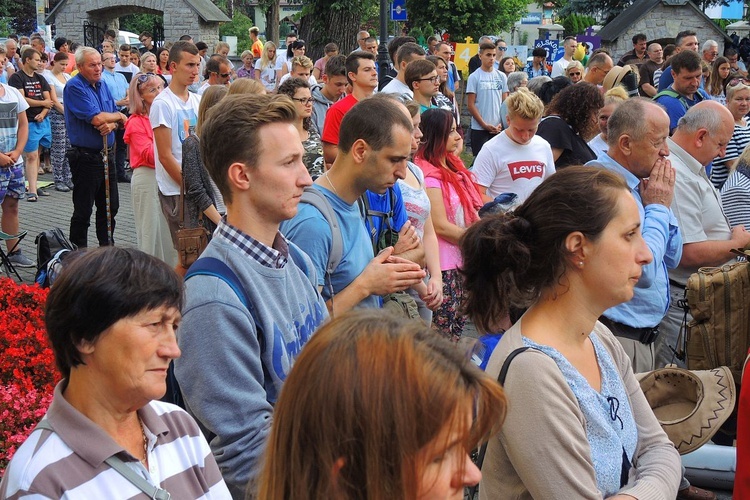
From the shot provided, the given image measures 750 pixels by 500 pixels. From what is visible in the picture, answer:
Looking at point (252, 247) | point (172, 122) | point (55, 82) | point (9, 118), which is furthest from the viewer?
point (55, 82)

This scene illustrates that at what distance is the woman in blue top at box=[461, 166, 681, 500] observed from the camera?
2.40 metres

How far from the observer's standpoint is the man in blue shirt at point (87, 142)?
8711 mm

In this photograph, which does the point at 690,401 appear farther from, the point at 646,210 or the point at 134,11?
the point at 134,11

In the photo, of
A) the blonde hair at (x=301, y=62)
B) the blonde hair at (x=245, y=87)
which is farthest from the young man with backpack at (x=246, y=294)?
the blonde hair at (x=301, y=62)

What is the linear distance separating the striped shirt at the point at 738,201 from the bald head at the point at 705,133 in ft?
1.66

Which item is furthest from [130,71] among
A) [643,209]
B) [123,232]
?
[643,209]

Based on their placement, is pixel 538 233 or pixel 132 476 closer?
pixel 132 476

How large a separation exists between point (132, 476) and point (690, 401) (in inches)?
101

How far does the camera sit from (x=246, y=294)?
8.32 ft

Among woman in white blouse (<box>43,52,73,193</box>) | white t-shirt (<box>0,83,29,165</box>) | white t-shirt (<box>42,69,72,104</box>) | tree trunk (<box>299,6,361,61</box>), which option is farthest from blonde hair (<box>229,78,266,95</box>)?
tree trunk (<box>299,6,361,61</box>)

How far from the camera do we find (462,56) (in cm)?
1909

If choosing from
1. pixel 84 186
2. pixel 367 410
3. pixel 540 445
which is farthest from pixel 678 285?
pixel 84 186

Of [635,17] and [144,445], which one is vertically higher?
[635,17]

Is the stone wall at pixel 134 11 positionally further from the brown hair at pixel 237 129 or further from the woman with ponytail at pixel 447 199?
the brown hair at pixel 237 129
